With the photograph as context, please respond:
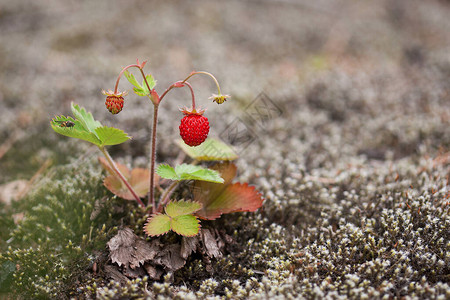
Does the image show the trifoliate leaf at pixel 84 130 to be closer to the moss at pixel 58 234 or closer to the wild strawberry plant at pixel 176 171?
the wild strawberry plant at pixel 176 171

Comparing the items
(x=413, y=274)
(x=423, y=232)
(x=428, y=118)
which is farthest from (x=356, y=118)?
(x=413, y=274)

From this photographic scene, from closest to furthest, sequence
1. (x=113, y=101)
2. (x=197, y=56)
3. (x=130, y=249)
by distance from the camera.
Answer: (x=113, y=101)
(x=130, y=249)
(x=197, y=56)

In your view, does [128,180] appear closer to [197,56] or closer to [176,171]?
[176,171]

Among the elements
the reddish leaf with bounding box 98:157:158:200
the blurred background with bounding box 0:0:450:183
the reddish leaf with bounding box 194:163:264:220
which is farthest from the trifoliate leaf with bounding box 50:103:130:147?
the blurred background with bounding box 0:0:450:183

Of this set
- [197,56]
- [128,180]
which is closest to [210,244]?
[128,180]

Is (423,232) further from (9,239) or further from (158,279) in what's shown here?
(9,239)

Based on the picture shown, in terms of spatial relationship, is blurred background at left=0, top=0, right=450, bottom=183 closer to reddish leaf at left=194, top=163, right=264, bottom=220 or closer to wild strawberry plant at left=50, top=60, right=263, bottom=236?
wild strawberry plant at left=50, top=60, right=263, bottom=236

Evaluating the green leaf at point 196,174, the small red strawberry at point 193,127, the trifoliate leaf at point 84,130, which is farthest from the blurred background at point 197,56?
the small red strawberry at point 193,127
